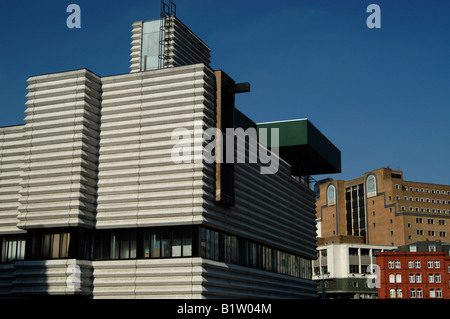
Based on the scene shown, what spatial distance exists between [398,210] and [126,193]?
5622 inches

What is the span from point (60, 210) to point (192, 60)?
25.0 metres

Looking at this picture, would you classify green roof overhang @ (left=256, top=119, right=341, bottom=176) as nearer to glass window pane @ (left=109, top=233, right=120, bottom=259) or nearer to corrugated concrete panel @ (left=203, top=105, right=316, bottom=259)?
corrugated concrete panel @ (left=203, top=105, right=316, bottom=259)

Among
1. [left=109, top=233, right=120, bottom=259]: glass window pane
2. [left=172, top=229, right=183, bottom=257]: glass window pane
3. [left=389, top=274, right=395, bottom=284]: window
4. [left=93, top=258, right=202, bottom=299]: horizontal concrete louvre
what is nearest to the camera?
[left=93, top=258, right=202, bottom=299]: horizontal concrete louvre

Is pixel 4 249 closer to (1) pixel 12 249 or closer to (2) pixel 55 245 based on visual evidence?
(1) pixel 12 249

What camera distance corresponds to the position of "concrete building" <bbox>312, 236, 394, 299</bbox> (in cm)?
15950

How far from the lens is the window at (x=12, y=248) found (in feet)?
185

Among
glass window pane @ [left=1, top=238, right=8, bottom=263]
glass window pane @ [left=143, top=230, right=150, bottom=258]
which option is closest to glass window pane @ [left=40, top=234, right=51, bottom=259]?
glass window pane @ [left=143, top=230, right=150, bottom=258]

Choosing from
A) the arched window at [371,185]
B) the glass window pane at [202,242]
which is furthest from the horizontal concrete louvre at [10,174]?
the arched window at [371,185]

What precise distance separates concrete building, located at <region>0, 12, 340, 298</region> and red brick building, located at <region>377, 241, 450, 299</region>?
97399 mm

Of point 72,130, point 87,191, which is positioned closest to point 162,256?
point 87,191

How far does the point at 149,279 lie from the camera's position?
4912cm
